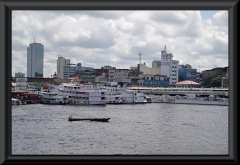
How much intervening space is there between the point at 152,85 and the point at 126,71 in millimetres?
5776

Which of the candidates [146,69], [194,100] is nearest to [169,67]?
[146,69]

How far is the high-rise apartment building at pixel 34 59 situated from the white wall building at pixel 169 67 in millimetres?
13211

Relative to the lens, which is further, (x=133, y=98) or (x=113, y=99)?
(x=133, y=98)

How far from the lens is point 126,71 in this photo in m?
39.1

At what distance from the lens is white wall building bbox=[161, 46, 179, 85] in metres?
36.2

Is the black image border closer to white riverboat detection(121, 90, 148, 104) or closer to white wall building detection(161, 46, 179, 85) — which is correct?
white riverboat detection(121, 90, 148, 104)

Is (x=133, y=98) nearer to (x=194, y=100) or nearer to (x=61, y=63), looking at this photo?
(x=194, y=100)

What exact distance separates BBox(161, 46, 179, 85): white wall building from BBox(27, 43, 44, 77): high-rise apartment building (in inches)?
520

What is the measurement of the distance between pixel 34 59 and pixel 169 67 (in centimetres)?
1450

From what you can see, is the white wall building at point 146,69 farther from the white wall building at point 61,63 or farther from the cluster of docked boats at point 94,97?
the cluster of docked boats at point 94,97

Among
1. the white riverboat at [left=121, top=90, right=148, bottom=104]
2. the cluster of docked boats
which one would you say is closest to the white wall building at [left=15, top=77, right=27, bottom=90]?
the cluster of docked boats

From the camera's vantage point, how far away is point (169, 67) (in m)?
36.3

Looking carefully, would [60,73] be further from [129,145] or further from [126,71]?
[129,145]

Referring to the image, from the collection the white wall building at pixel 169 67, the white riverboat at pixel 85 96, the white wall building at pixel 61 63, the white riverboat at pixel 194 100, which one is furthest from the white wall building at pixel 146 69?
the white riverboat at pixel 85 96
